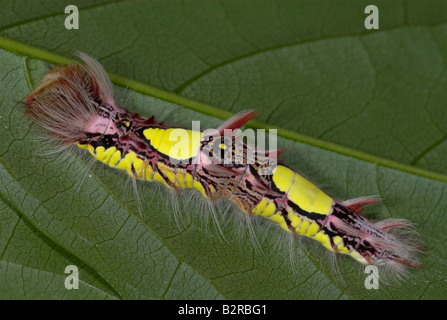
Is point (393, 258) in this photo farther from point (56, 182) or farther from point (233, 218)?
point (56, 182)

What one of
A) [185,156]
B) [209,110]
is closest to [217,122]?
[209,110]

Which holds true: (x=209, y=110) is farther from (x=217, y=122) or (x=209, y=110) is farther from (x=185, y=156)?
(x=185, y=156)

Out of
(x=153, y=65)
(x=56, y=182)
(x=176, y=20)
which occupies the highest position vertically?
(x=176, y=20)

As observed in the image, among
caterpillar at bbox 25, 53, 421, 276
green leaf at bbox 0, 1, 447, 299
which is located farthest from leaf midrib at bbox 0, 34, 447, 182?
caterpillar at bbox 25, 53, 421, 276

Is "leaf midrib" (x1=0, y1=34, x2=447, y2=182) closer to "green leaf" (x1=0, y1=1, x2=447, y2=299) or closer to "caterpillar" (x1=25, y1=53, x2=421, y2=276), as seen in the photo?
"green leaf" (x1=0, y1=1, x2=447, y2=299)

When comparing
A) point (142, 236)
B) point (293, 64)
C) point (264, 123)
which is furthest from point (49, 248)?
point (293, 64)
